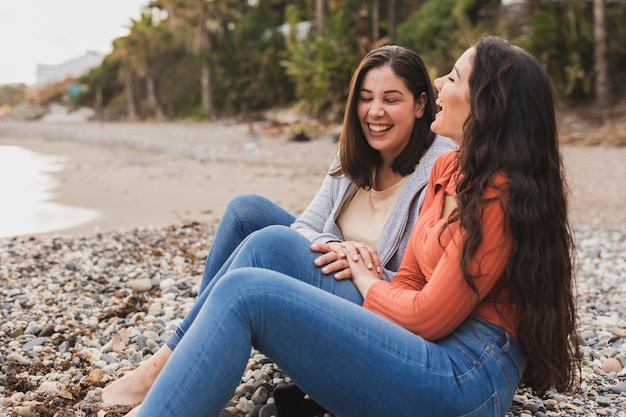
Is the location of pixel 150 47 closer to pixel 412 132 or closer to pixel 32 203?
pixel 32 203

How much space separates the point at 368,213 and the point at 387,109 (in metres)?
0.43

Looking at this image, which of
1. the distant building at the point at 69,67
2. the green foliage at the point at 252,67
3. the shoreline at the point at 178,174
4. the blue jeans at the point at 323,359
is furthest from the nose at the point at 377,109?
the distant building at the point at 69,67

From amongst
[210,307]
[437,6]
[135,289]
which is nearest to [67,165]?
[135,289]

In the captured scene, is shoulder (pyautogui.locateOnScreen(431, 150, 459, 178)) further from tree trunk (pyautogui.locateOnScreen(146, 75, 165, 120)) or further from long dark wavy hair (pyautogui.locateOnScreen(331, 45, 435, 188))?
tree trunk (pyautogui.locateOnScreen(146, 75, 165, 120))

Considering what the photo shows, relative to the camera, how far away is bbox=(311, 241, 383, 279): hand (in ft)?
6.72

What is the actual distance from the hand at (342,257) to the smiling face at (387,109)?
504 millimetres

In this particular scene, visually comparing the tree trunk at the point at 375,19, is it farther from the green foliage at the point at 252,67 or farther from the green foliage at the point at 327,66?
the green foliage at the point at 252,67

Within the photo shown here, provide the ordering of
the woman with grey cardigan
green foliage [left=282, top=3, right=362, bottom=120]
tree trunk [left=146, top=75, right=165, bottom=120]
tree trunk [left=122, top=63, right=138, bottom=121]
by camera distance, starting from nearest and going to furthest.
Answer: the woman with grey cardigan
green foliage [left=282, top=3, right=362, bottom=120]
tree trunk [left=146, top=75, right=165, bottom=120]
tree trunk [left=122, top=63, right=138, bottom=121]

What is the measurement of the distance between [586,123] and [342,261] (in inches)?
→ 492

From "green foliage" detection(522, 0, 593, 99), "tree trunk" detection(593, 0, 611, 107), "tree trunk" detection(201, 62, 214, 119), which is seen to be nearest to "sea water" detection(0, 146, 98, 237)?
"green foliage" detection(522, 0, 593, 99)

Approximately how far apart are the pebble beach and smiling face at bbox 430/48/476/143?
1.16m

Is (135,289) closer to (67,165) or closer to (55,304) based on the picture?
(55,304)

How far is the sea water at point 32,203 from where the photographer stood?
6.45 m

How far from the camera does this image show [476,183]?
1616 millimetres
